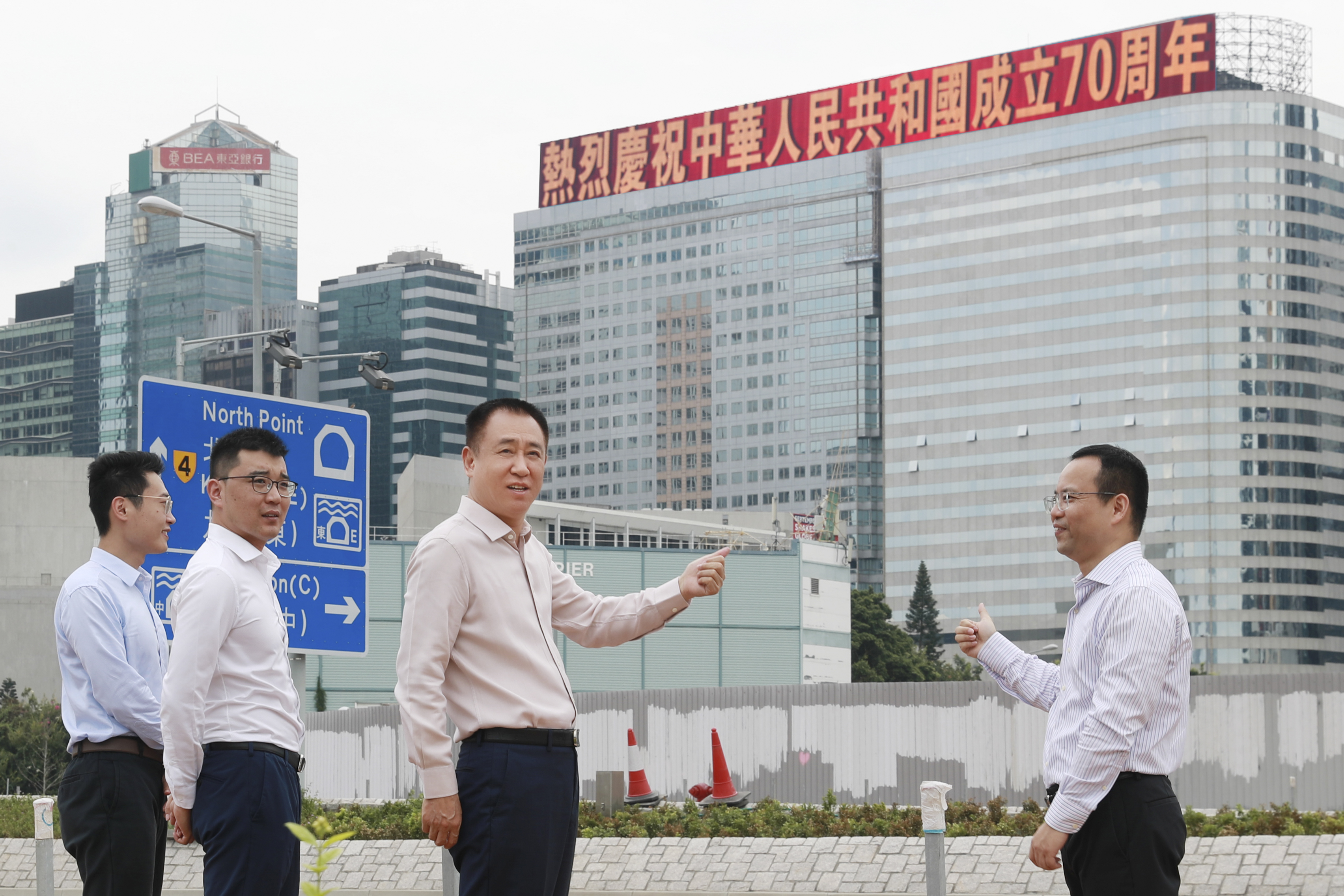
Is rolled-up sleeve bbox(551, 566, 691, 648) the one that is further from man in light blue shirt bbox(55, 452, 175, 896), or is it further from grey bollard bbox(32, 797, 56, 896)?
grey bollard bbox(32, 797, 56, 896)

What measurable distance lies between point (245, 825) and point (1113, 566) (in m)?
2.95

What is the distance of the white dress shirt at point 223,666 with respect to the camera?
17.1 feet

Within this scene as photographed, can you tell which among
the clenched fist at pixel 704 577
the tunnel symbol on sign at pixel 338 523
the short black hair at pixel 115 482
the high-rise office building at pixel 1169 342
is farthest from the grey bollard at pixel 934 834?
the high-rise office building at pixel 1169 342

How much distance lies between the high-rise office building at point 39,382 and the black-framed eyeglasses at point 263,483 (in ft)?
536

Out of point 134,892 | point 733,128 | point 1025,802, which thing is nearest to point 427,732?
point 134,892

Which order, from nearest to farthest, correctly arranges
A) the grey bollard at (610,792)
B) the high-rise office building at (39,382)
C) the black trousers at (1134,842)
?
1. the black trousers at (1134,842)
2. the grey bollard at (610,792)
3. the high-rise office building at (39,382)

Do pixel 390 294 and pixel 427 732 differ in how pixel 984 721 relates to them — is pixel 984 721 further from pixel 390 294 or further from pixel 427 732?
pixel 390 294

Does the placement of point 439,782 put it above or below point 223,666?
below

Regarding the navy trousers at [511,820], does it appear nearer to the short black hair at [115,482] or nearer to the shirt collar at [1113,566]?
the shirt collar at [1113,566]

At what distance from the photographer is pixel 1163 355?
396 feet

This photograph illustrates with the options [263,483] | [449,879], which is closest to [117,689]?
[263,483]

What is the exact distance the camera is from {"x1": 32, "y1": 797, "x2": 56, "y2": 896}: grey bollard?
989cm

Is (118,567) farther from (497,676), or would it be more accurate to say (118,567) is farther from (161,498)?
(497,676)

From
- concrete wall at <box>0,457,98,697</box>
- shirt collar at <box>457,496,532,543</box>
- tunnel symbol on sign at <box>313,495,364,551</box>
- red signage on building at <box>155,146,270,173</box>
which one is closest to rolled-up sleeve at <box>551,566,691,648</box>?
shirt collar at <box>457,496,532,543</box>
